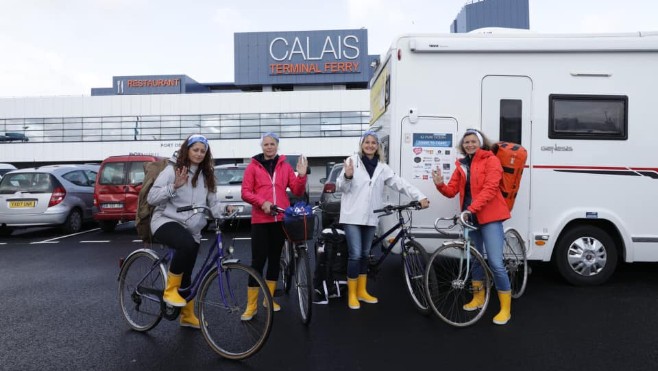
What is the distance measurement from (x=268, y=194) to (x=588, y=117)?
3.95 metres

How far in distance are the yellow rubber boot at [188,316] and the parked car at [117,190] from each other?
23.6 ft

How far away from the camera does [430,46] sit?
5.61 m

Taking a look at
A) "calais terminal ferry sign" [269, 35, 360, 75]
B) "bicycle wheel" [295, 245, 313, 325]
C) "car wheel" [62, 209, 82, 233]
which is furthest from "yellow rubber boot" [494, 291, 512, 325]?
"calais terminal ferry sign" [269, 35, 360, 75]

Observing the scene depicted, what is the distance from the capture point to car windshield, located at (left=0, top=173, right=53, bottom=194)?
1088 centimetres

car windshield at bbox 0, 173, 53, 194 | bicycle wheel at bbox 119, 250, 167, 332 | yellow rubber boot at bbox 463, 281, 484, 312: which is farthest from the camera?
car windshield at bbox 0, 173, 53, 194

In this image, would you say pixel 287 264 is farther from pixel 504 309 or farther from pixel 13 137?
pixel 13 137

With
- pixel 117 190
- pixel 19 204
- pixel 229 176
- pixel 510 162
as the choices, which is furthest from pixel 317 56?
pixel 510 162

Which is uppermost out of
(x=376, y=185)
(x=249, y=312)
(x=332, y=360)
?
(x=376, y=185)

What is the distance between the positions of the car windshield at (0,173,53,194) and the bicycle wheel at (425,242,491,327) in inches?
386

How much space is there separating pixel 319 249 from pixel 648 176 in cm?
400

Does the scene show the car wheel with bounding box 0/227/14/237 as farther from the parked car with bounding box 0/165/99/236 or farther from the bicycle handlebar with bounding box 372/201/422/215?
the bicycle handlebar with bounding box 372/201/422/215

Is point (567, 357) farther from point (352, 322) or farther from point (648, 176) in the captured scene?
point (648, 176)

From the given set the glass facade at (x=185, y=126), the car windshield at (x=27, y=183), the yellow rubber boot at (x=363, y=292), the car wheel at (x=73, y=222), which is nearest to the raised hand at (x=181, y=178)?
the yellow rubber boot at (x=363, y=292)

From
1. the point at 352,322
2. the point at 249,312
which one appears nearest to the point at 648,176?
the point at 352,322
